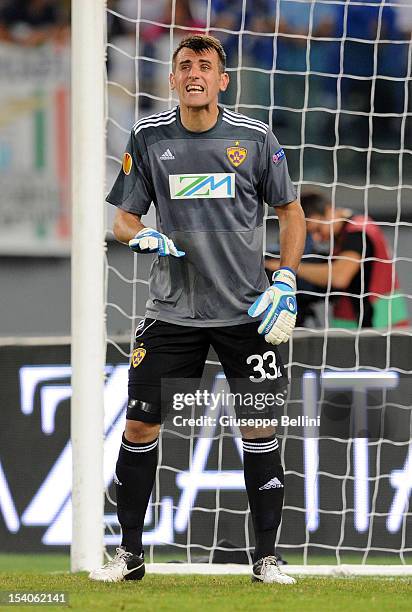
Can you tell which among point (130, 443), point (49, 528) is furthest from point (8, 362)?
point (130, 443)

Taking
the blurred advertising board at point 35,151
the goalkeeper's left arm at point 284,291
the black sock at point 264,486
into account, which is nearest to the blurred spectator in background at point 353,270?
the goalkeeper's left arm at point 284,291

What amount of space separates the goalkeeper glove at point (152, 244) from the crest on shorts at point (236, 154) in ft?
1.24

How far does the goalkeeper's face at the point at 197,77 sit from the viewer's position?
14.5 feet

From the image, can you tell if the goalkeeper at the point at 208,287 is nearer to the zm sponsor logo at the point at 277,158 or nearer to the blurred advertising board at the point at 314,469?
the zm sponsor logo at the point at 277,158

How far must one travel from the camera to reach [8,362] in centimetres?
649

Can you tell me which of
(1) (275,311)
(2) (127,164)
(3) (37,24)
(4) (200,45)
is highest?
(3) (37,24)

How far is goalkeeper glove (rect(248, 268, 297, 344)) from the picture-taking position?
173 inches

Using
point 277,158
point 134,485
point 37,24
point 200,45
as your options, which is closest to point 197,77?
point 200,45

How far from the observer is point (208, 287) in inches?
178

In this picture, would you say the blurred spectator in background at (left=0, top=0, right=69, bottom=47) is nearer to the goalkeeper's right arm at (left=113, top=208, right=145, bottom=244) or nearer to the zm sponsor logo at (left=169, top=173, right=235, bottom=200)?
the goalkeeper's right arm at (left=113, top=208, right=145, bottom=244)

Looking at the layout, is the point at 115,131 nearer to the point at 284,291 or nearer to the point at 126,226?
the point at 126,226

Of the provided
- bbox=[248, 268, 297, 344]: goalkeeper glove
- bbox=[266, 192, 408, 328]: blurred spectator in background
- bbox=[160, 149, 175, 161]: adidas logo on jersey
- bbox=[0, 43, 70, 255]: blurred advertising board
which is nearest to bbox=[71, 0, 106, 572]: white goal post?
bbox=[160, 149, 175, 161]: adidas logo on jersey

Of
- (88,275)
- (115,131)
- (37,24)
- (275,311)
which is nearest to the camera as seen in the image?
(275,311)

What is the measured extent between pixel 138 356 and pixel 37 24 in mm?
8425
